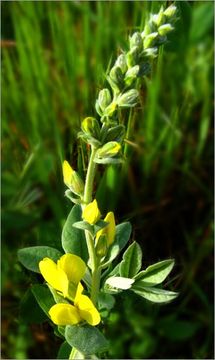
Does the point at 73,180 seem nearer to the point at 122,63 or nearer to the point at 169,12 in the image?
the point at 122,63

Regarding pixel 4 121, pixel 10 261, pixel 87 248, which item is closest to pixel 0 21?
pixel 4 121

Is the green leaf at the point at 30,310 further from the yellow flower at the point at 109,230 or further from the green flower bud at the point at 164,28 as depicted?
the green flower bud at the point at 164,28

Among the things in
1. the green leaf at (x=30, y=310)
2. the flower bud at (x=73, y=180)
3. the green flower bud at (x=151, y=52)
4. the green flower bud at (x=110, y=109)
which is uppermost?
the green flower bud at (x=151, y=52)

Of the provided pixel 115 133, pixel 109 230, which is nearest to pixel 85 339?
pixel 109 230

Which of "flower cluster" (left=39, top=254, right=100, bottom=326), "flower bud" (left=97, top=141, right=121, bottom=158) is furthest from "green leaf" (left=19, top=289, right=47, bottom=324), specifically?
"flower bud" (left=97, top=141, right=121, bottom=158)

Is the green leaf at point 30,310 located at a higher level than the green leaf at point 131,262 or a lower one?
lower

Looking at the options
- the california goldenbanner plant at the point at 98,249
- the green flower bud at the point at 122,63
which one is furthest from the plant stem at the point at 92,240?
the green flower bud at the point at 122,63

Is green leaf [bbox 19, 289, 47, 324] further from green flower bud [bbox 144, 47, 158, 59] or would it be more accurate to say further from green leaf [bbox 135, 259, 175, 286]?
green flower bud [bbox 144, 47, 158, 59]

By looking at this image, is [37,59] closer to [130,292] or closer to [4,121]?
[4,121]

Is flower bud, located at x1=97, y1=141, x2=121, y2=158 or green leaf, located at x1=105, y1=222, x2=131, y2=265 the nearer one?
flower bud, located at x1=97, y1=141, x2=121, y2=158
